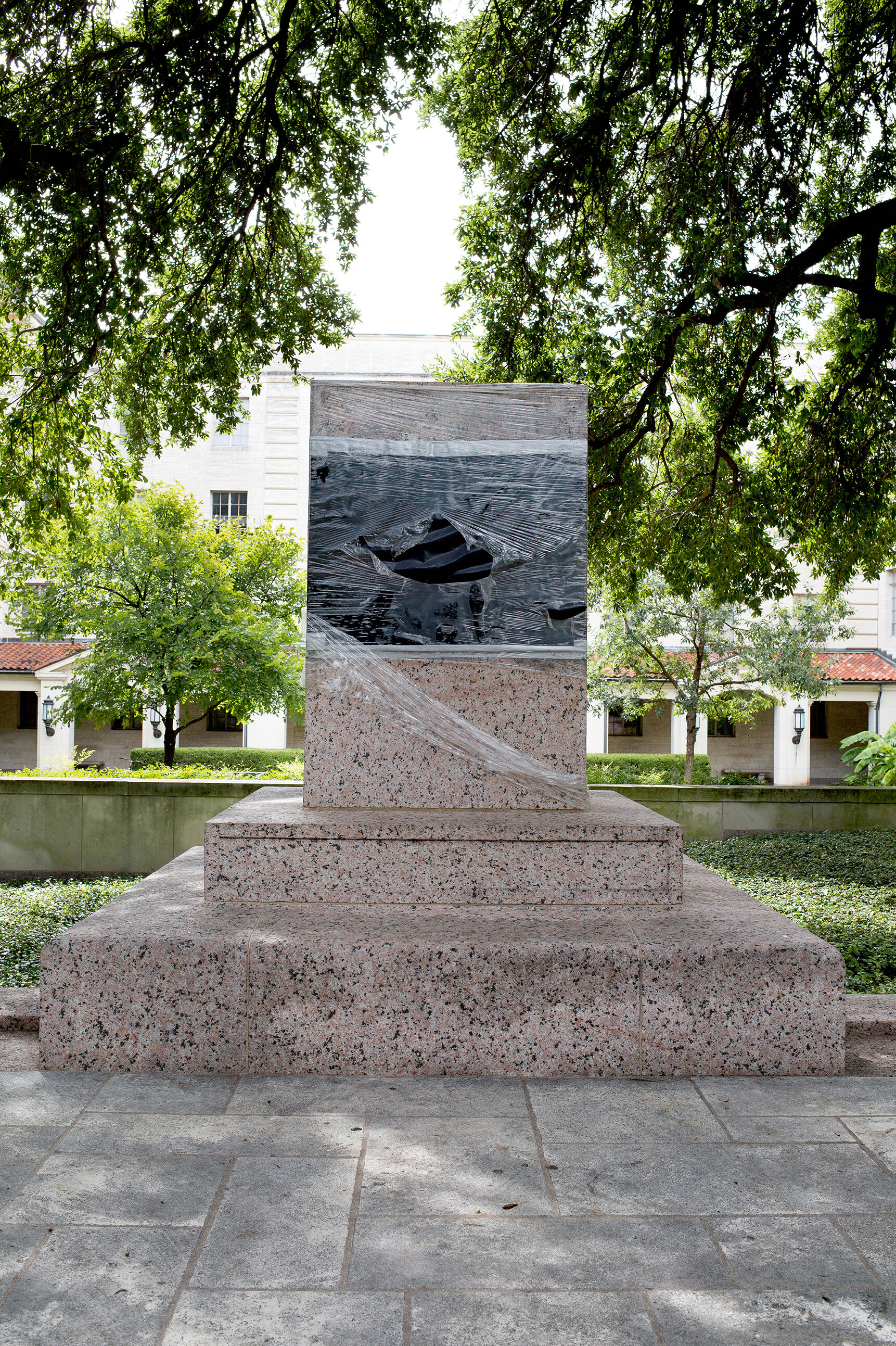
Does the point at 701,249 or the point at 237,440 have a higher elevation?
the point at 237,440

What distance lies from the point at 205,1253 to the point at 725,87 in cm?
1010

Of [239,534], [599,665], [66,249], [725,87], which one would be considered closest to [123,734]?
[239,534]

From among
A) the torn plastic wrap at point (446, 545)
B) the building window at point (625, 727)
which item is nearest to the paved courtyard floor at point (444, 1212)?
the torn plastic wrap at point (446, 545)

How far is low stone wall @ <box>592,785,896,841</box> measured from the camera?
10945 millimetres

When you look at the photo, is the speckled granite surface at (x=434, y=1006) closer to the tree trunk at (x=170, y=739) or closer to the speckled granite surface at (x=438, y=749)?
the speckled granite surface at (x=438, y=749)

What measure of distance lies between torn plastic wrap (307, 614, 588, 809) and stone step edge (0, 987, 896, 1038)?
156cm

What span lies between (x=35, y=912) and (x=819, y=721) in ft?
89.7

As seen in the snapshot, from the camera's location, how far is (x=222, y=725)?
29.5 metres

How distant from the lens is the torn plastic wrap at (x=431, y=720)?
15.9ft

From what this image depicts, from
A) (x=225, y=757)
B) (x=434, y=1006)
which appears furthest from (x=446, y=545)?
(x=225, y=757)

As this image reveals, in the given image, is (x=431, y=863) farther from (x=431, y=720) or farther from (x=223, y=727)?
(x=223, y=727)

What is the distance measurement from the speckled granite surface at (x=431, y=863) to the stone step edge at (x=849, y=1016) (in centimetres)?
90

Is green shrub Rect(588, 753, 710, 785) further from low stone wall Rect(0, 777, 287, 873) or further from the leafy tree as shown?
the leafy tree

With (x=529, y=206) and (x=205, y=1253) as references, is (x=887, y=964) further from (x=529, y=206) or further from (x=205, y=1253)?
(x=529, y=206)
